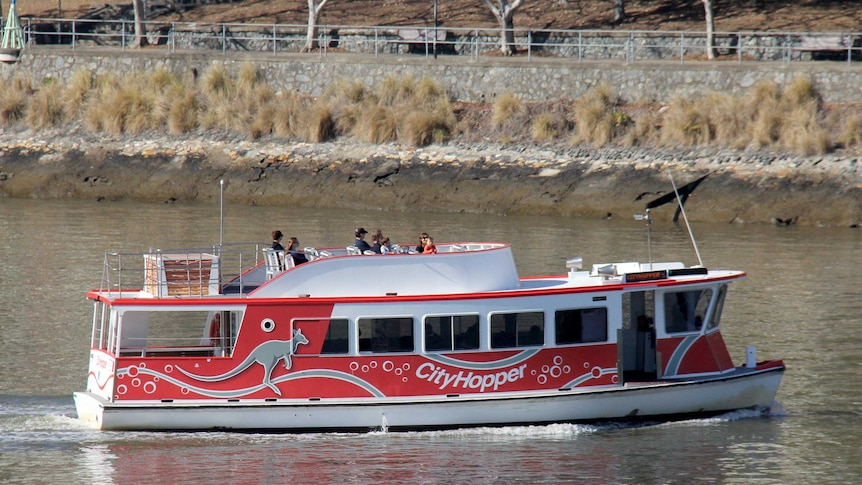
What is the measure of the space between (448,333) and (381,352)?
97cm

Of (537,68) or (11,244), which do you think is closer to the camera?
(11,244)

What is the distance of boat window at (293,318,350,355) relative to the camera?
1739cm

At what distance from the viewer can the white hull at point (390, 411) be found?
17.2m

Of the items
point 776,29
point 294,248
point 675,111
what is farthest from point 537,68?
point 294,248

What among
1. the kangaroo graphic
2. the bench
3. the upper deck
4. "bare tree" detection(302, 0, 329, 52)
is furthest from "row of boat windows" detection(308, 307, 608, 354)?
"bare tree" detection(302, 0, 329, 52)

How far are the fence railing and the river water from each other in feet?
36.4

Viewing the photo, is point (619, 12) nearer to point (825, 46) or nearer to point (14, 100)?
point (825, 46)

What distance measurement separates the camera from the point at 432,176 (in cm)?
3725

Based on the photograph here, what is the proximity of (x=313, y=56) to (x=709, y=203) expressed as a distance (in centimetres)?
1494

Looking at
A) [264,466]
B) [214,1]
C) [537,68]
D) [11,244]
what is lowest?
[264,466]

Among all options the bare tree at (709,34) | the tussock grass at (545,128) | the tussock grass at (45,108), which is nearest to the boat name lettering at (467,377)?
the tussock grass at (545,128)

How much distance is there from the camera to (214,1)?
55.9 m

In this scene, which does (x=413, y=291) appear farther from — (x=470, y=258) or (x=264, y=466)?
(x=264, y=466)

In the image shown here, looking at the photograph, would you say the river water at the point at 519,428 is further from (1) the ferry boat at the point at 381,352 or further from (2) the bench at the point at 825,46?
(2) the bench at the point at 825,46
